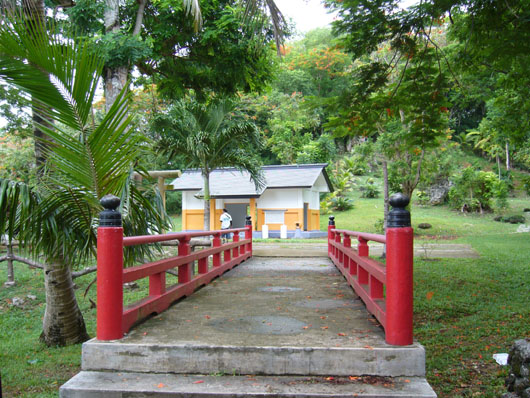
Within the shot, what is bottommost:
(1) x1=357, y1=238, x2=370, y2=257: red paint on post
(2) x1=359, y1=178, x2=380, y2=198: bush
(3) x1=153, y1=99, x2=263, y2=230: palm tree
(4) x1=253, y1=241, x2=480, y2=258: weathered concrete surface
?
(4) x1=253, y1=241, x2=480, y2=258: weathered concrete surface

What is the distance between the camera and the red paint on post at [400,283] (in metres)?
3.38

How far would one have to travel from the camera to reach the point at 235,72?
10.2 metres

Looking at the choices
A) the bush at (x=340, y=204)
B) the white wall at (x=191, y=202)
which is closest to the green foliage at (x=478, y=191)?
the bush at (x=340, y=204)

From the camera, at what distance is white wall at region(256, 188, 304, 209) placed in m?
26.1

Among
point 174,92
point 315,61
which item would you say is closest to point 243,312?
point 174,92

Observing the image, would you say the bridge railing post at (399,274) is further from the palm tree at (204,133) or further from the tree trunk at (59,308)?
the palm tree at (204,133)

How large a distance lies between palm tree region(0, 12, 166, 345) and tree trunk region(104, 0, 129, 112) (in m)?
3.95

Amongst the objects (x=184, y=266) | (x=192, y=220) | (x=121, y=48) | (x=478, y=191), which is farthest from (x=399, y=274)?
(x=478, y=191)

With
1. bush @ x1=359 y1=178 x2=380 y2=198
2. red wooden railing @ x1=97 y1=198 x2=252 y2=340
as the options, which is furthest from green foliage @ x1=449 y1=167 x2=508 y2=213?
red wooden railing @ x1=97 y1=198 x2=252 y2=340

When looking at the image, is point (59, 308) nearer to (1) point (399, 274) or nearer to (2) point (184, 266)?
(2) point (184, 266)

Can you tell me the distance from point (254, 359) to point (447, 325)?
4170 mm

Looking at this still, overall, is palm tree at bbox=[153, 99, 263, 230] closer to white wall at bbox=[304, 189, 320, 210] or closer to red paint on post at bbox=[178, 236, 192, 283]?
red paint on post at bbox=[178, 236, 192, 283]

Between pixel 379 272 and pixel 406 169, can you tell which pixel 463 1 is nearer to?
pixel 379 272

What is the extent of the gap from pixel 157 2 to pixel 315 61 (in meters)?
35.7
